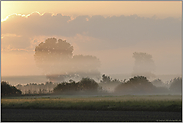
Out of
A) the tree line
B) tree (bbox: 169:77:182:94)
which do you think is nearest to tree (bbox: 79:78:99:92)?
the tree line

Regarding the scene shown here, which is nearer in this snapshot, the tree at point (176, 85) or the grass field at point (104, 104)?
the grass field at point (104, 104)

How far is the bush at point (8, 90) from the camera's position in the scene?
1512 inches

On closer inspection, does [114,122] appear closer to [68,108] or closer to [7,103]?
[68,108]

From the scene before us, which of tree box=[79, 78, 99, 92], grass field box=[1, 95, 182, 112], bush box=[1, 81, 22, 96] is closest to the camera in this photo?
grass field box=[1, 95, 182, 112]

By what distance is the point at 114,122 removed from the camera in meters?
20.0

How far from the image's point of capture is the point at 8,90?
127ft

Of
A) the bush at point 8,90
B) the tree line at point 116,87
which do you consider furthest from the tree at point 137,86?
the bush at point 8,90

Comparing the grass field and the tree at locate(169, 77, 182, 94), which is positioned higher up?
the tree at locate(169, 77, 182, 94)

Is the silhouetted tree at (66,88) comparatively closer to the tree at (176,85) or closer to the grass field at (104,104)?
the grass field at (104,104)

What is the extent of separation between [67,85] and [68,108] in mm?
11722

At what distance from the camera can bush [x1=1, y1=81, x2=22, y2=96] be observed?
38412mm

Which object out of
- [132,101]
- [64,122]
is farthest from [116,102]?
[64,122]

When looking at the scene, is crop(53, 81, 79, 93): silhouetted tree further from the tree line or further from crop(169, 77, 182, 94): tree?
crop(169, 77, 182, 94): tree

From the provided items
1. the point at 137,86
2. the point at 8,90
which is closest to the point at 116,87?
the point at 137,86
